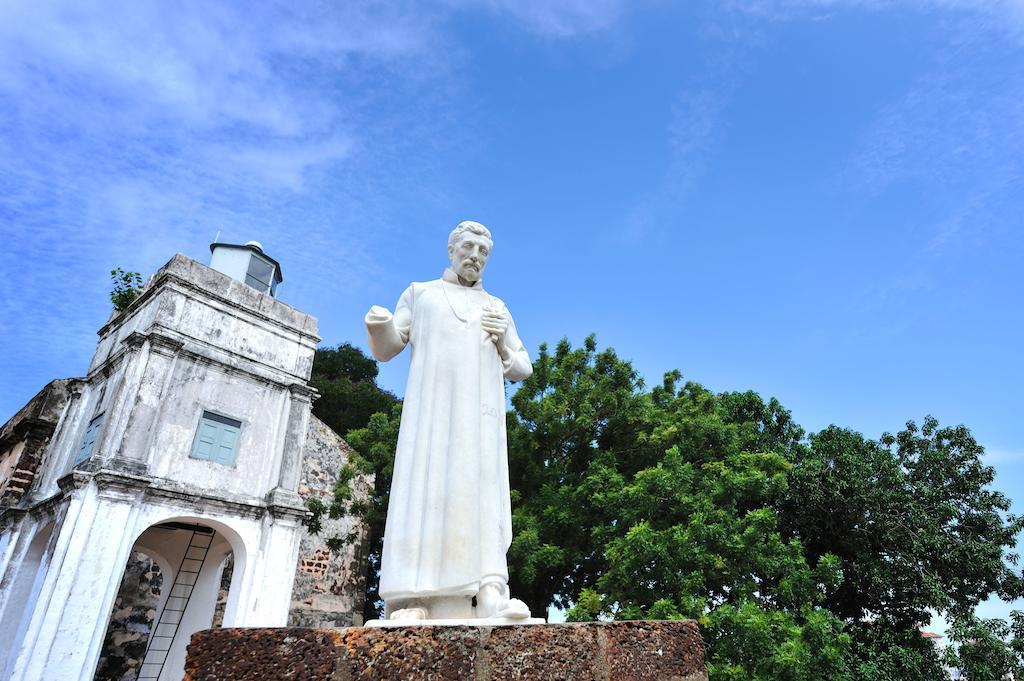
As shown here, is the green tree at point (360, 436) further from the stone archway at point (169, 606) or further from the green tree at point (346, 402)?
the stone archway at point (169, 606)

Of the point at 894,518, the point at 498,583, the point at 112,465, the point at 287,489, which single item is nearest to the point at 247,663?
the point at 498,583

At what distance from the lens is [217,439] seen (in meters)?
11.1

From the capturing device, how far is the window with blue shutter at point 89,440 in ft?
34.3

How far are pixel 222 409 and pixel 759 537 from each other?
9.08 meters

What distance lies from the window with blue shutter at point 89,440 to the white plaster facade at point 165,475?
0.21 m

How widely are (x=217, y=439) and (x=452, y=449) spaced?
931 cm

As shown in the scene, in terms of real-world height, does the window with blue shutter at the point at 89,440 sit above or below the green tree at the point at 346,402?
below

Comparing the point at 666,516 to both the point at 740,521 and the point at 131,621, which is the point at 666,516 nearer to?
the point at 740,521

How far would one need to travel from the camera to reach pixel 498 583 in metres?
2.96

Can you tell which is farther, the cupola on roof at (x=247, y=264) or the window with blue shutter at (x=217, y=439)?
the cupola on roof at (x=247, y=264)

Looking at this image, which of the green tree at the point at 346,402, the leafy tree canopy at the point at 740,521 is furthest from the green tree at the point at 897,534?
the green tree at the point at 346,402

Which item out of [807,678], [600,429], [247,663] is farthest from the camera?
[600,429]

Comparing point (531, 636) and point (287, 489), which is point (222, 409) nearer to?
point (287, 489)

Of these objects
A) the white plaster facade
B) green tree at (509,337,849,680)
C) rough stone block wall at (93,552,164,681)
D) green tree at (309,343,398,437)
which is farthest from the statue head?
green tree at (309,343,398,437)
